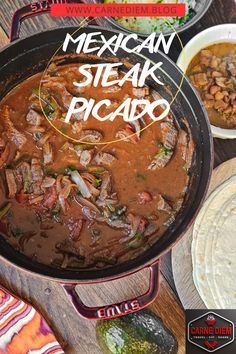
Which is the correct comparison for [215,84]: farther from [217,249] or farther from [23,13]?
[23,13]

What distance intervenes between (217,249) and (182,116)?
1.49 feet

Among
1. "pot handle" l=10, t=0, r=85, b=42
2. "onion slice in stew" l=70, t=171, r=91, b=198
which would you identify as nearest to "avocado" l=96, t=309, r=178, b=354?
"onion slice in stew" l=70, t=171, r=91, b=198

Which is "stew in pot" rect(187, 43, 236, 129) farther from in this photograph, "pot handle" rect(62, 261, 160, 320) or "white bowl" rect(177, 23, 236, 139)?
"pot handle" rect(62, 261, 160, 320)

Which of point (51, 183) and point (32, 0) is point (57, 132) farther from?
point (32, 0)

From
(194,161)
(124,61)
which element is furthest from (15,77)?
(194,161)

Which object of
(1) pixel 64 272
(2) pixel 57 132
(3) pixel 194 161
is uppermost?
(2) pixel 57 132

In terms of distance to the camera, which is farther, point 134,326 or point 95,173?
point 134,326

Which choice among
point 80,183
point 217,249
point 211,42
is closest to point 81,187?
point 80,183

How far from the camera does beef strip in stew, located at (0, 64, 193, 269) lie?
181 centimetres

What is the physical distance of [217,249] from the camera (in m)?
1.98

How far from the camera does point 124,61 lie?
1.90 metres

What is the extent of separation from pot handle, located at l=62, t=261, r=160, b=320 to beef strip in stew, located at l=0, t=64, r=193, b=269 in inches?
3.3

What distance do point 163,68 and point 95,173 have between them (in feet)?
1.25

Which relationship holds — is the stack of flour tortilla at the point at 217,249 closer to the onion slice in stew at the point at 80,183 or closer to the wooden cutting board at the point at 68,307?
the wooden cutting board at the point at 68,307
